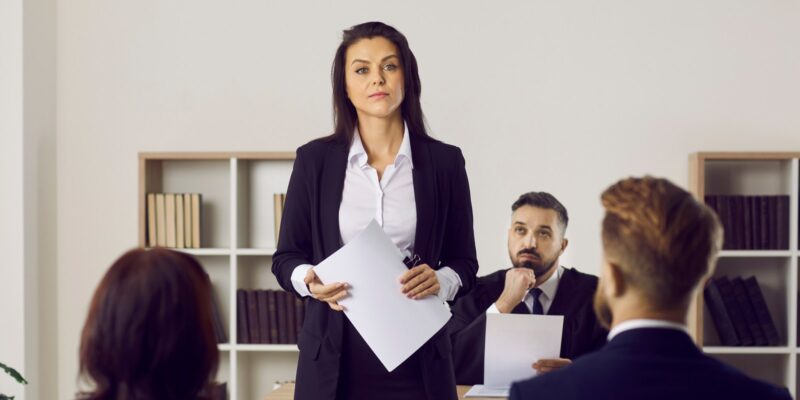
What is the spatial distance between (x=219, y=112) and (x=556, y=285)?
2.21 m

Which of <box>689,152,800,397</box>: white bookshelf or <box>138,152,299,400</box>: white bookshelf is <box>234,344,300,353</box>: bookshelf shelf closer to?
<box>138,152,299,400</box>: white bookshelf

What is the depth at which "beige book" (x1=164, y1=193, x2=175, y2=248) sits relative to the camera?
5.00 m

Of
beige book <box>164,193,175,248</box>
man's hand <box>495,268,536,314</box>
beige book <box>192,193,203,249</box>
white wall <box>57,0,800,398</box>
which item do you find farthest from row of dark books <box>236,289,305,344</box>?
man's hand <box>495,268,536,314</box>

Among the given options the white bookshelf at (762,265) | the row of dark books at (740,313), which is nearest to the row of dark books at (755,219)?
the white bookshelf at (762,265)

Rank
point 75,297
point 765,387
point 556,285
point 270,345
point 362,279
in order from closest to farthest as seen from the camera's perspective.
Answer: point 765,387, point 362,279, point 556,285, point 270,345, point 75,297

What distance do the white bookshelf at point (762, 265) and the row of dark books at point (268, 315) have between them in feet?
6.49

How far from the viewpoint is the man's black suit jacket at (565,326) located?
3.72 m

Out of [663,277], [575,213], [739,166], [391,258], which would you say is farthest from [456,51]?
[663,277]

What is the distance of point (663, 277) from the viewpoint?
53.1 inches

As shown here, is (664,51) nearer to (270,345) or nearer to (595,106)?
(595,106)

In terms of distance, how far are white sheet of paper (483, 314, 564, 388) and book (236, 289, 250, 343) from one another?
2.28 m

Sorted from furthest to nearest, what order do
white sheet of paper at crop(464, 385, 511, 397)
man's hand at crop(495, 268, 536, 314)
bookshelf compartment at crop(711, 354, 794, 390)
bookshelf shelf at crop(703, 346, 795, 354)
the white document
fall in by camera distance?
bookshelf compartment at crop(711, 354, 794, 390) < bookshelf shelf at crop(703, 346, 795, 354) < man's hand at crop(495, 268, 536, 314) < white sheet of paper at crop(464, 385, 511, 397) < the white document

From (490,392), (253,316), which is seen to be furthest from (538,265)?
(253,316)

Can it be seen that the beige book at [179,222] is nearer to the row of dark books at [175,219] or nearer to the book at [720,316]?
the row of dark books at [175,219]
